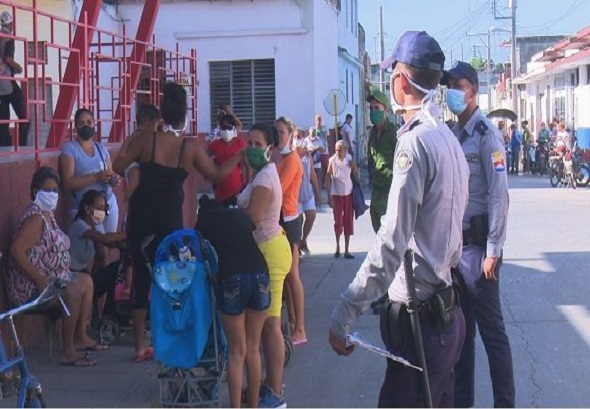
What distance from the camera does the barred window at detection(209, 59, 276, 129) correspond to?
1058 inches

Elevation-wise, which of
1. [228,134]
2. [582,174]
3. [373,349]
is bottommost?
[373,349]

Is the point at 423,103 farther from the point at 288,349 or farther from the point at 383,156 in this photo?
the point at 383,156

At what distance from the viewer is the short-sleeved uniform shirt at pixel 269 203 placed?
20.9 ft

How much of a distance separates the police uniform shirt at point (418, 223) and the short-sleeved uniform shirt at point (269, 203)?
2.38 m

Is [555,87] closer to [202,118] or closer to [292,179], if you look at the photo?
[202,118]

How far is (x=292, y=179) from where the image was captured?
8227 mm

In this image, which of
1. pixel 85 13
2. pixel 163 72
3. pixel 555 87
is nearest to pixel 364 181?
pixel 555 87

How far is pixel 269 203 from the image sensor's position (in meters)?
6.42

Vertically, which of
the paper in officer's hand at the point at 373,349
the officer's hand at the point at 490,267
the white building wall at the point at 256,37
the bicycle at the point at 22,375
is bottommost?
the bicycle at the point at 22,375

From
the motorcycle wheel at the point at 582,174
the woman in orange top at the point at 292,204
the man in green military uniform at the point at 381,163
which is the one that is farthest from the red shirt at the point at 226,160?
the motorcycle wheel at the point at 582,174

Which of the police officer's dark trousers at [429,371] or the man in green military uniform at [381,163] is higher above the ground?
the man in green military uniform at [381,163]

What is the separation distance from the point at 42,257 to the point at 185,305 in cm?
185

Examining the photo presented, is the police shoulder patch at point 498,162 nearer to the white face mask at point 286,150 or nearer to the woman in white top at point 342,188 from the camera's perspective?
the white face mask at point 286,150

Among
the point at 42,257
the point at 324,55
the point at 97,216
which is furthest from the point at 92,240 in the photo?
the point at 324,55
